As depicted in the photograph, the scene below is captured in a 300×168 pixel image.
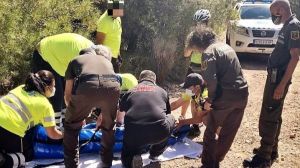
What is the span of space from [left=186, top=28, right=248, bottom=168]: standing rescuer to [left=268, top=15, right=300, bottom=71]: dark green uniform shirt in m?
0.63

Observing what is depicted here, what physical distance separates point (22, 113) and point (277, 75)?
2880mm

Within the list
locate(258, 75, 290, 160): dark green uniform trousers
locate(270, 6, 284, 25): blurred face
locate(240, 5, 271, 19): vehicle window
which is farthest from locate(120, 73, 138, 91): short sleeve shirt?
locate(240, 5, 271, 19): vehicle window

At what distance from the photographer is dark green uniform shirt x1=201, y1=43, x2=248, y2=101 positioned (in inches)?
158

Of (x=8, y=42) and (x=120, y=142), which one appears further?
(x=8, y=42)

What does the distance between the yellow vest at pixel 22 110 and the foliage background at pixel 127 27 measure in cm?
181

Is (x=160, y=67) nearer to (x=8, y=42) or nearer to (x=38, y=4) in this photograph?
(x=38, y=4)

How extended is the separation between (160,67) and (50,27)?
308 centimetres

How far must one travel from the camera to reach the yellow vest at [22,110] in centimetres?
392

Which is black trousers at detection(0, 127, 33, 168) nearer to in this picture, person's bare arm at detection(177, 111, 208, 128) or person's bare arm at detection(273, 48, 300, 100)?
person's bare arm at detection(177, 111, 208, 128)

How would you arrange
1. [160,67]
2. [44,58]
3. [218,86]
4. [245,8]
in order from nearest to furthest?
[218,86] < [44,58] < [160,67] < [245,8]

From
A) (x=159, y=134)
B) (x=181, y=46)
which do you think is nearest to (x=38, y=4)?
(x=159, y=134)

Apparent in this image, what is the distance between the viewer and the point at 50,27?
618cm

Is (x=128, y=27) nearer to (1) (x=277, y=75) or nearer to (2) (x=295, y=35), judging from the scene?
(1) (x=277, y=75)

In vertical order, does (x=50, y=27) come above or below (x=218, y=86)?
above
